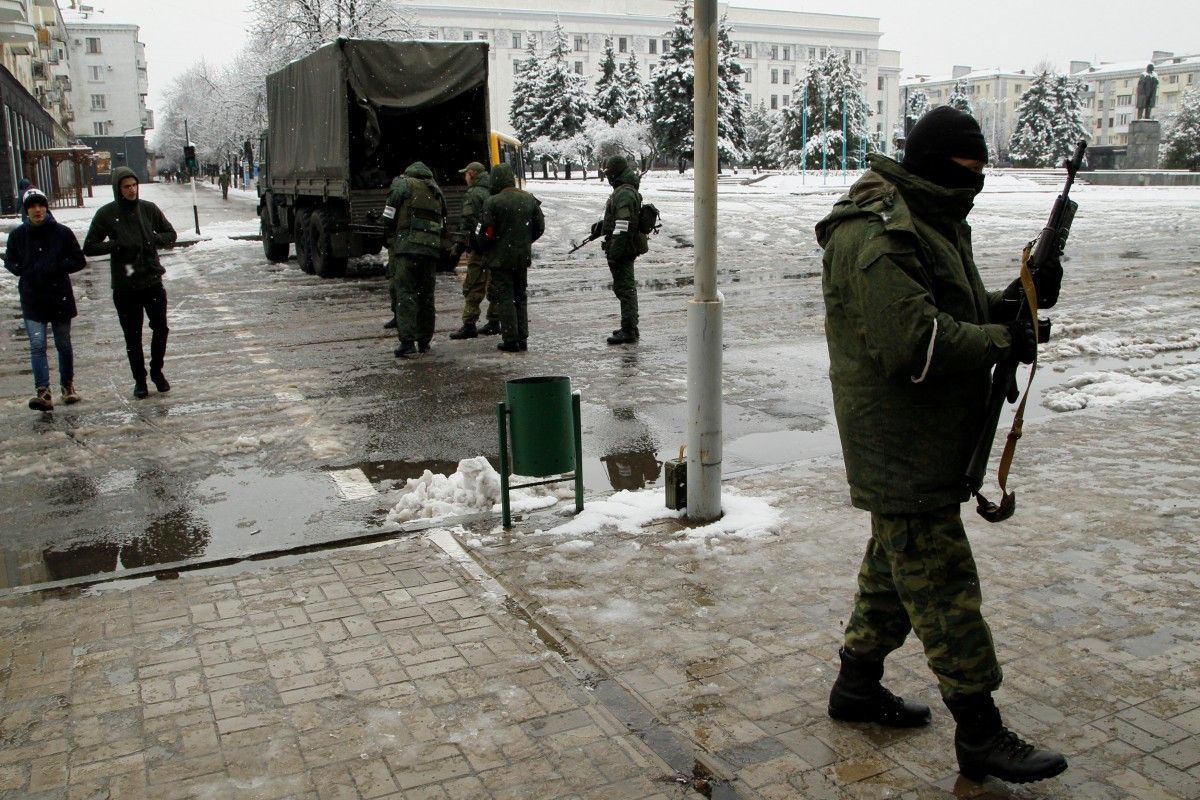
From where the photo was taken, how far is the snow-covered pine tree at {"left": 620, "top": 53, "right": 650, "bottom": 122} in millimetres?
77075

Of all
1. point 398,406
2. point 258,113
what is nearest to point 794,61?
point 258,113

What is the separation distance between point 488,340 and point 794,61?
124807 millimetres

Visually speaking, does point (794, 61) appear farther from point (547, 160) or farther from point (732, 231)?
point (732, 231)

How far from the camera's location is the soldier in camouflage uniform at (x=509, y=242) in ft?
36.4

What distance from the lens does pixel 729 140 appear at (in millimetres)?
66812

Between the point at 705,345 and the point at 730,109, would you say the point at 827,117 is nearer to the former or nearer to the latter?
the point at 730,109

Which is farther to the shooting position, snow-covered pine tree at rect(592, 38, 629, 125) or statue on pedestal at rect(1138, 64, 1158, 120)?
snow-covered pine tree at rect(592, 38, 629, 125)

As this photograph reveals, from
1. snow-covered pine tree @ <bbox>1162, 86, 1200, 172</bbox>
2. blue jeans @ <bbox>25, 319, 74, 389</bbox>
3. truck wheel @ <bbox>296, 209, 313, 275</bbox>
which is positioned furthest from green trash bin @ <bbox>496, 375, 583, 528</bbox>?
snow-covered pine tree @ <bbox>1162, 86, 1200, 172</bbox>

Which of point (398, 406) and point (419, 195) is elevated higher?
point (419, 195)

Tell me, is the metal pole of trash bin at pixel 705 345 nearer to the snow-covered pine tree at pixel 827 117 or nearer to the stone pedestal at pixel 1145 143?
the stone pedestal at pixel 1145 143

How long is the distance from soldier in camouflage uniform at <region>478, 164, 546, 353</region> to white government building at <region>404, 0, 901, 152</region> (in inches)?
3809

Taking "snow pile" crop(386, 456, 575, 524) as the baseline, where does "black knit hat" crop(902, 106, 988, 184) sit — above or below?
above

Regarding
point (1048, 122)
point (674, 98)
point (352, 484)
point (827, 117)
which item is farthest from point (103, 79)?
point (352, 484)

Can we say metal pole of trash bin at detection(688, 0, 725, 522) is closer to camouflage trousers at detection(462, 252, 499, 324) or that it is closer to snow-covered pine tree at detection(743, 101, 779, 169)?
camouflage trousers at detection(462, 252, 499, 324)
